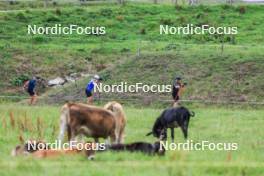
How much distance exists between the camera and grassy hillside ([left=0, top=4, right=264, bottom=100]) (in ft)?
136

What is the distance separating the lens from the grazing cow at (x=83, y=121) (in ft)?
58.5

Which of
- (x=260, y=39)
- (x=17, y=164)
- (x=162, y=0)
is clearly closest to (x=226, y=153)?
(x=17, y=164)

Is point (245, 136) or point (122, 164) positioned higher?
point (122, 164)

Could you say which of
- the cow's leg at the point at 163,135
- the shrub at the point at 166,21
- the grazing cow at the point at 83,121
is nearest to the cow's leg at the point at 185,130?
the cow's leg at the point at 163,135

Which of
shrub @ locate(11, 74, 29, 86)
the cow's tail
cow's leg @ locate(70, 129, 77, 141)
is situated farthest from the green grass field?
shrub @ locate(11, 74, 29, 86)

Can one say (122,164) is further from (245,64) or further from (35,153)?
(245,64)

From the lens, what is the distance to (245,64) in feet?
139

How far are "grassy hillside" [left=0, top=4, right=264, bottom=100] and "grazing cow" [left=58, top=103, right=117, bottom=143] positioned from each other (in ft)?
67.8

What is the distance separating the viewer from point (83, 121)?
58.9ft

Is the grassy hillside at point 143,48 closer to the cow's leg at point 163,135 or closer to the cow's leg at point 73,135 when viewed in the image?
the cow's leg at point 163,135

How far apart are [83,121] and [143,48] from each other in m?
30.2

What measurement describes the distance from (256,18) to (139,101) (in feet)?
67.7

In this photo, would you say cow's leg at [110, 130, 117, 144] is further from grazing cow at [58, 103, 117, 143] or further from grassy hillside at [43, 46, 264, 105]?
grassy hillside at [43, 46, 264, 105]

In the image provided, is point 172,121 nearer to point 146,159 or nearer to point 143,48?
point 146,159
